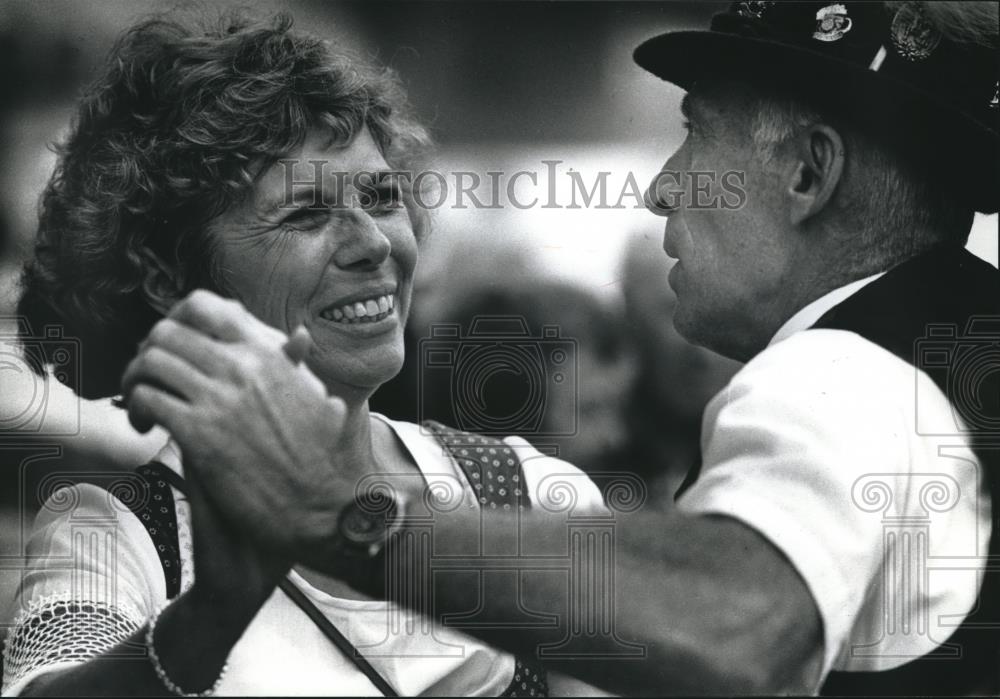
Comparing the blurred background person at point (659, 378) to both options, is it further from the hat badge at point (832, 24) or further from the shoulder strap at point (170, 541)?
the shoulder strap at point (170, 541)

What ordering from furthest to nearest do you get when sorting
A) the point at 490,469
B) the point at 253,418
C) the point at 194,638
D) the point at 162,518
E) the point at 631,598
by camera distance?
the point at 490,469, the point at 162,518, the point at 194,638, the point at 631,598, the point at 253,418

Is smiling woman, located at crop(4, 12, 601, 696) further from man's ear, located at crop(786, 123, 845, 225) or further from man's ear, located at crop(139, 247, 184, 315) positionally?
man's ear, located at crop(786, 123, 845, 225)

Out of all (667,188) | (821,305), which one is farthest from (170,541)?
(821,305)

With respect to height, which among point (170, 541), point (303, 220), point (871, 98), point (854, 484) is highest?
point (871, 98)

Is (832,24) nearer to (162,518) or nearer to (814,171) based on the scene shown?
(814,171)

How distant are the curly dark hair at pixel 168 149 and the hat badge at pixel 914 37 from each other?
2.96 ft

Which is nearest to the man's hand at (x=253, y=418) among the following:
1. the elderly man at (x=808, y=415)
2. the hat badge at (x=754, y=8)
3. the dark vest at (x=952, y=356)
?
the elderly man at (x=808, y=415)

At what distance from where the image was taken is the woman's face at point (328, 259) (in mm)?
2453

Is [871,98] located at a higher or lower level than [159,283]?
higher

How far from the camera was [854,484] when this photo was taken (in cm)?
227

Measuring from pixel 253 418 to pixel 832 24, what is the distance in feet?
4.23

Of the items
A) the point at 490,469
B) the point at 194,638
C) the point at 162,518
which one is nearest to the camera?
the point at 194,638

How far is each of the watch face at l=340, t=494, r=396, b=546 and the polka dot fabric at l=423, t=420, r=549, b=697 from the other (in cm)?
42

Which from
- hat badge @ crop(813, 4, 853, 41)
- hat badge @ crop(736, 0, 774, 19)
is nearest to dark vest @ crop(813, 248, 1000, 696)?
hat badge @ crop(813, 4, 853, 41)
